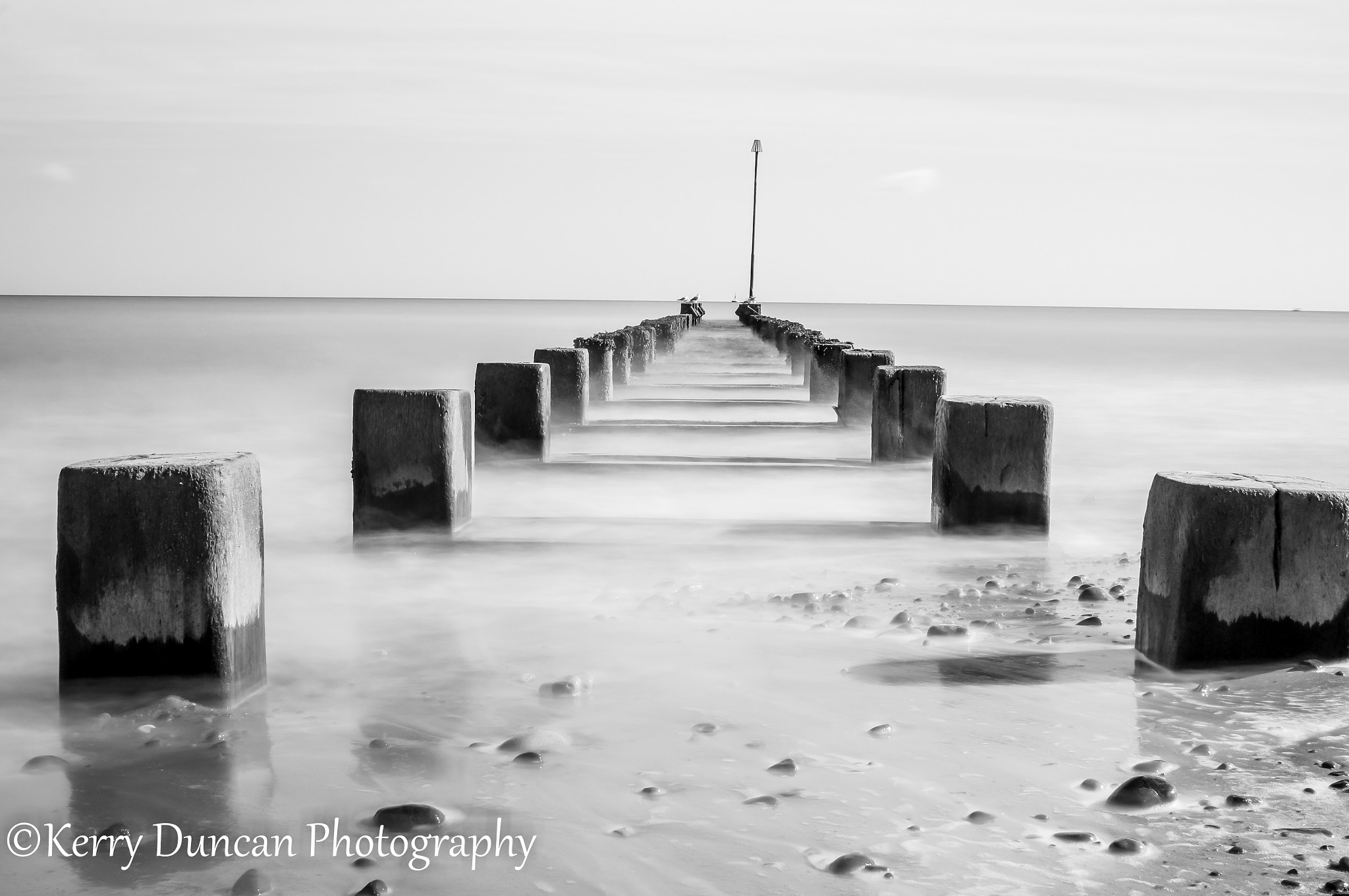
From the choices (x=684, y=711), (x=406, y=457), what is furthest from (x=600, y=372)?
(x=684, y=711)

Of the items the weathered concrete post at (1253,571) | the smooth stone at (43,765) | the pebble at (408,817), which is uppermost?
the weathered concrete post at (1253,571)

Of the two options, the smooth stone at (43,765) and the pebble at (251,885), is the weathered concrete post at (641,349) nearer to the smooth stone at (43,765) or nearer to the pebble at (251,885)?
the smooth stone at (43,765)

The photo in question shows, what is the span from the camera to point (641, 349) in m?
20.8

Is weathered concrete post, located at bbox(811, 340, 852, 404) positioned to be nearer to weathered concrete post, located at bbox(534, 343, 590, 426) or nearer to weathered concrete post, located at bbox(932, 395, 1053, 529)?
weathered concrete post, located at bbox(534, 343, 590, 426)

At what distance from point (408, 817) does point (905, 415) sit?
662cm

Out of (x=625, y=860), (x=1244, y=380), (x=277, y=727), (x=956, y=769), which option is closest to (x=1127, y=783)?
(x=956, y=769)

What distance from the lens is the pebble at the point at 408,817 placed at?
9.50 feet

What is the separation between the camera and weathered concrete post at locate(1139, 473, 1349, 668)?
3.84 metres

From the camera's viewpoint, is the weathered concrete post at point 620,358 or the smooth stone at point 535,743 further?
the weathered concrete post at point 620,358

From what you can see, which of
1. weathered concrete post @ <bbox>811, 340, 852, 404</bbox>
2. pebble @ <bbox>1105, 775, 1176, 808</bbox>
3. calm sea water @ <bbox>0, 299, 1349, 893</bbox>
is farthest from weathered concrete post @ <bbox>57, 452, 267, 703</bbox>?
weathered concrete post @ <bbox>811, 340, 852, 404</bbox>

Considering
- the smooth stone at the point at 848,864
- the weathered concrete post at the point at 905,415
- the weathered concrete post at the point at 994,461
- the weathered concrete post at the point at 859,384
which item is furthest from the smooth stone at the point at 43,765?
the weathered concrete post at the point at 859,384

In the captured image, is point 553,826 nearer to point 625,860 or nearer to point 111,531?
point 625,860

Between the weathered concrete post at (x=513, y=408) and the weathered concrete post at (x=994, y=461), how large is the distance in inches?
129

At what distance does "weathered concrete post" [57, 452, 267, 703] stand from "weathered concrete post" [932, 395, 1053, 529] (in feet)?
11.8
